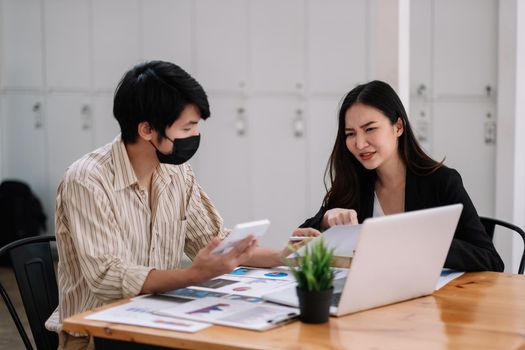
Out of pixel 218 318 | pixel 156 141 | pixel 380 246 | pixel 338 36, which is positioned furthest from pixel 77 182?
pixel 338 36

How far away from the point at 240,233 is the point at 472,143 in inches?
141

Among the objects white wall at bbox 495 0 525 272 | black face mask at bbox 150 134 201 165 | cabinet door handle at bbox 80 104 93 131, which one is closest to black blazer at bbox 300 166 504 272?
black face mask at bbox 150 134 201 165

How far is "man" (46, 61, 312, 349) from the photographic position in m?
2.33

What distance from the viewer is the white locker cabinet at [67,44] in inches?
266

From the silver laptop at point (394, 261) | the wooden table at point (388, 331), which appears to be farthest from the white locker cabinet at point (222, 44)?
the wooden table at point (388, 331)

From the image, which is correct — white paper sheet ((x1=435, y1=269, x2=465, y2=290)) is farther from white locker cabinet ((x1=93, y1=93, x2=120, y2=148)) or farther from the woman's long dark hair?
white locker cabinet ((x1=93, y1=93, x2=120, y2=148))

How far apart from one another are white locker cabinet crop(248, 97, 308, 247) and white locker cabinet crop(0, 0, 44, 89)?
202 cm

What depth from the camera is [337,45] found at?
5.85m

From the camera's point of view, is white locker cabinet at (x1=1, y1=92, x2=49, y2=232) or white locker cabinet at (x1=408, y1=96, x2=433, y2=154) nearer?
white locker cabinet at (x1=408, y1=96, x2=433, y2=154)

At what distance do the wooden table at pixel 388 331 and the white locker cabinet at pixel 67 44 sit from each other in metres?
4.98

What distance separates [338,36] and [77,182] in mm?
3689

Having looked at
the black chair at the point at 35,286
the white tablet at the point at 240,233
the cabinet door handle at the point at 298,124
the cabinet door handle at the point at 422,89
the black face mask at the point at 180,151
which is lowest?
the black chair at the point at 35,286

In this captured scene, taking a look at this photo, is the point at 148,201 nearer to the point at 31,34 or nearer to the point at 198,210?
the point at 198,210

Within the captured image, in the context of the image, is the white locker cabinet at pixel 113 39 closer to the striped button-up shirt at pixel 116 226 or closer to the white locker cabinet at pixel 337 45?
the white locker cabinet at pixel 337 45
